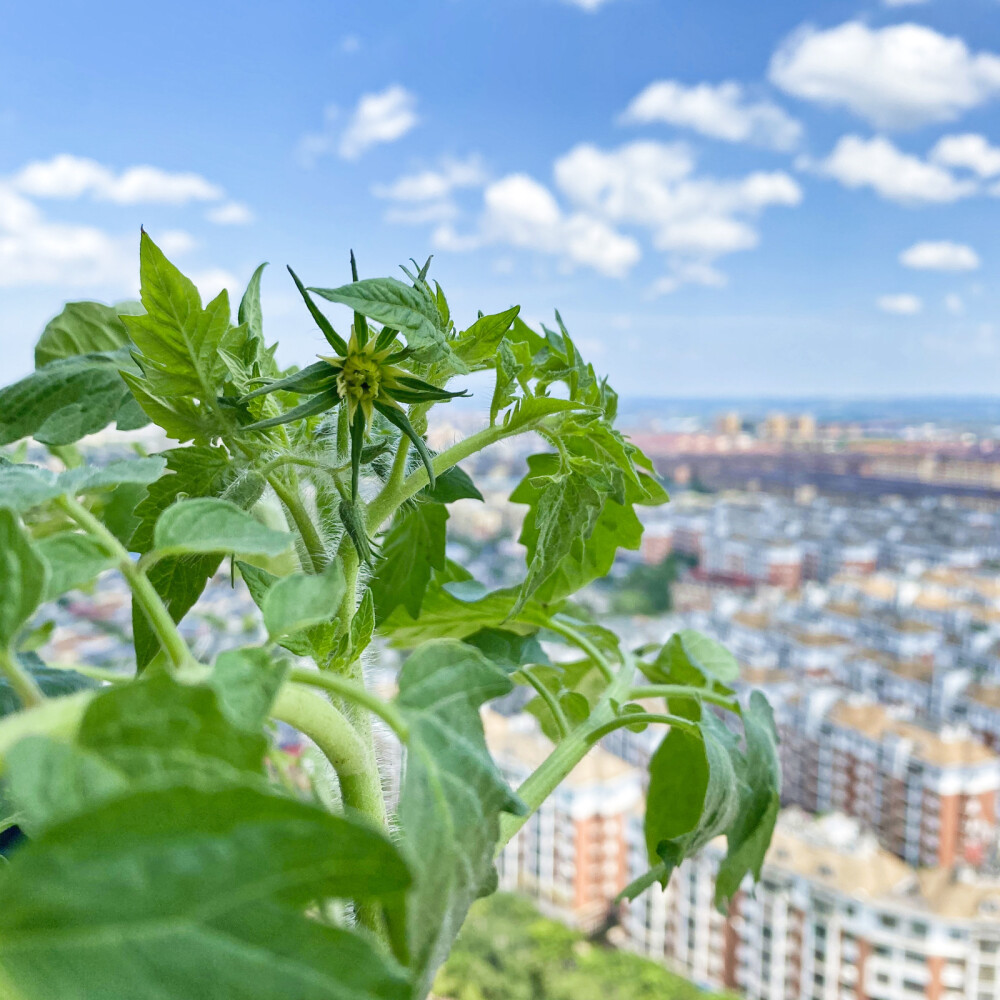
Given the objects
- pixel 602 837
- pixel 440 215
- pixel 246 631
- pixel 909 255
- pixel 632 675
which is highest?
pixel 440 215

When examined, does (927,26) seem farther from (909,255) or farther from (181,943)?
(181,943)

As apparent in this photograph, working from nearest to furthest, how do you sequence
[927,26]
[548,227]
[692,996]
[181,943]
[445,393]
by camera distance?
[181,943]
[445,393]
[692,996]
[927,26]
[548,227]

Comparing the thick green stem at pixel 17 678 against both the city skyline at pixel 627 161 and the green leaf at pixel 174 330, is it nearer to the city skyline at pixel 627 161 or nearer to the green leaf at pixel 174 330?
the green leaf at pixel 174 330

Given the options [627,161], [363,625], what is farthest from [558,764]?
[627,161]

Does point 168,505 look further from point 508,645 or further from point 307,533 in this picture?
point 508,645

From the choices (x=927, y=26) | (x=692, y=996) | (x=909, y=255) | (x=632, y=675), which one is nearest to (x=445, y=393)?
(x=632, y=675)

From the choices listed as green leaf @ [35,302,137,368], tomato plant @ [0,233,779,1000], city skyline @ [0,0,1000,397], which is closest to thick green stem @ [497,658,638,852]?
tomato plant @ [0,233,779,1000]
